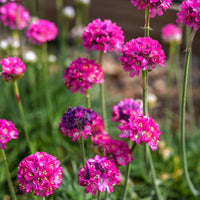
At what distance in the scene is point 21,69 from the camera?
5.80 ft

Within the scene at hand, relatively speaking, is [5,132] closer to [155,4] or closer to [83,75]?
[83,75]

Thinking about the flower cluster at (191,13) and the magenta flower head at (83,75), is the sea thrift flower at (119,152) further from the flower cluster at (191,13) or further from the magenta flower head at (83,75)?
the flower cluster at (191,13)

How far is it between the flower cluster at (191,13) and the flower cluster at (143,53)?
0.57 feet

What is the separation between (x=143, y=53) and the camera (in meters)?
1.40

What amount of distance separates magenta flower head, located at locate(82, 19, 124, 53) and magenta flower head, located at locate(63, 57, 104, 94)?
94mm

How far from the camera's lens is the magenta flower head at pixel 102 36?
170 cm

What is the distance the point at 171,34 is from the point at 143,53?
1.55m

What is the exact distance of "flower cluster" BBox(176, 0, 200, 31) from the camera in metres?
1.42

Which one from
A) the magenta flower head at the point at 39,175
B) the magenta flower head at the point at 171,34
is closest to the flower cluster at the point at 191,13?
the magenta flower head at the point at 39,175

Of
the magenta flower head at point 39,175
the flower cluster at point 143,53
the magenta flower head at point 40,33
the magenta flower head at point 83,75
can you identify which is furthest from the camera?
the magenta flower head at point 40,33

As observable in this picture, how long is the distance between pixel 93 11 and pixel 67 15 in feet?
7.66

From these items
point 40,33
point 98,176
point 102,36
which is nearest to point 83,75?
point 102,36

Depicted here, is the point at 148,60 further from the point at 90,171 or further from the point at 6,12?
the point at 6,12

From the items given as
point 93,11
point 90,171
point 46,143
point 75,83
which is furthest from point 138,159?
point 93,11
